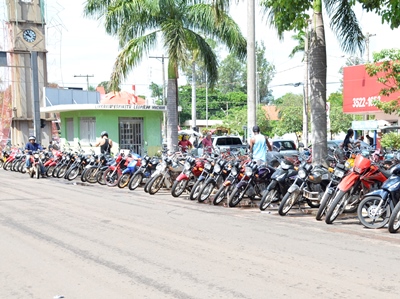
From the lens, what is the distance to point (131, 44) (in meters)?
19.6

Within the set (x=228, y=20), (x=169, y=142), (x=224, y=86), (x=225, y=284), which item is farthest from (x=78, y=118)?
(x=224, y=86)

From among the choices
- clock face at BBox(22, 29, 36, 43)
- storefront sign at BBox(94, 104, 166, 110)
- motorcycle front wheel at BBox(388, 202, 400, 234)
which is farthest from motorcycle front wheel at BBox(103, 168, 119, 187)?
clock face at BBox(22, 29, 36, 43)

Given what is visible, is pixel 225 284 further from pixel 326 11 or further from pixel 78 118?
pixel 78 118

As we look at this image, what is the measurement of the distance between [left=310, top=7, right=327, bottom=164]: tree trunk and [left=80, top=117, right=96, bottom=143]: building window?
51.3 feet

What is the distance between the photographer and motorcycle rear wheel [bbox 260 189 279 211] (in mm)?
11953

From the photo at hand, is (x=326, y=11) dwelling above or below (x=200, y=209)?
above

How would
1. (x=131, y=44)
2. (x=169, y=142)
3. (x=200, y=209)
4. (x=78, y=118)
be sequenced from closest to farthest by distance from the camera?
(x=200, y=209), (x=131, y=44), (x=169, y=142), (x=78, y=118)

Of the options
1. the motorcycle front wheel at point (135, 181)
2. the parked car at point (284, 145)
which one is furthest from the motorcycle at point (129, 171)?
the parked car at point (284, 145)

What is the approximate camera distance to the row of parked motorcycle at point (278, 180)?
9.82 metres

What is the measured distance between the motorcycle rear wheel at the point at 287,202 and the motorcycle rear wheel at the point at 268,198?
0.59 metres

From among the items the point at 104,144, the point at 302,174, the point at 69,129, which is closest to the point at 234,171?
the point at 302,174

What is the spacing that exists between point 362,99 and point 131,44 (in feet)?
52.4

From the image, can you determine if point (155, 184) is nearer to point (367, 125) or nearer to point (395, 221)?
point (395, 221)

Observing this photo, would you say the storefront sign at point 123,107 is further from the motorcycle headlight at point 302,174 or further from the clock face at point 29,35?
the clock face at point 29,35
